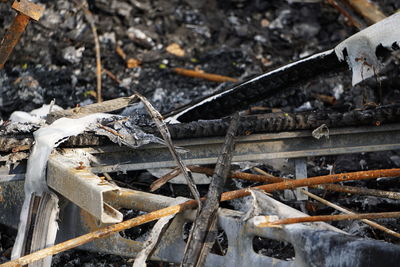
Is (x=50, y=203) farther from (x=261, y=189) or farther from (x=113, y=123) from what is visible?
(x=261, y=189)

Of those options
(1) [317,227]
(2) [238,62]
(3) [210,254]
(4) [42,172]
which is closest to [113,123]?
(4) [42,172]

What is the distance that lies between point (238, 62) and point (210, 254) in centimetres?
340

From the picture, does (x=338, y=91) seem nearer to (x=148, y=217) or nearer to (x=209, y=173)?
(x=209, y=173)

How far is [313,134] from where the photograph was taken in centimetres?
322

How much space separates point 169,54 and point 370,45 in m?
2.96

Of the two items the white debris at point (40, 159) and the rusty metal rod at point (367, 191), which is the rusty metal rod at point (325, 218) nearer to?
the rusty metal rod at point (367, 191)

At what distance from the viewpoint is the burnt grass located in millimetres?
5238

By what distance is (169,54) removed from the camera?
595 cm

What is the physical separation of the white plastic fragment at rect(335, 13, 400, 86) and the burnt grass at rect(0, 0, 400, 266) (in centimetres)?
140

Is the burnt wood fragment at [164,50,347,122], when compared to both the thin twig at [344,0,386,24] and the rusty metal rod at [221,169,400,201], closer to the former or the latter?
the rusty metal rod at [221,169,400,201]

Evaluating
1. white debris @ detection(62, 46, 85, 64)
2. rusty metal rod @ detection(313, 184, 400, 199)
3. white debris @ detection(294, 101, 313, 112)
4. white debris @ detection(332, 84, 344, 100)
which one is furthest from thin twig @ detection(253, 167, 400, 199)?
white debris @ detection(62, 46, 85, 64)

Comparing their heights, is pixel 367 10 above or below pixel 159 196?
above

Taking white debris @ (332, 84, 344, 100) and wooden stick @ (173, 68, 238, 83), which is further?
wooden stick @ (173, 68, 238, 83)

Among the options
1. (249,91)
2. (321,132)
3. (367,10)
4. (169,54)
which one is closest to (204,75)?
(169,54)
